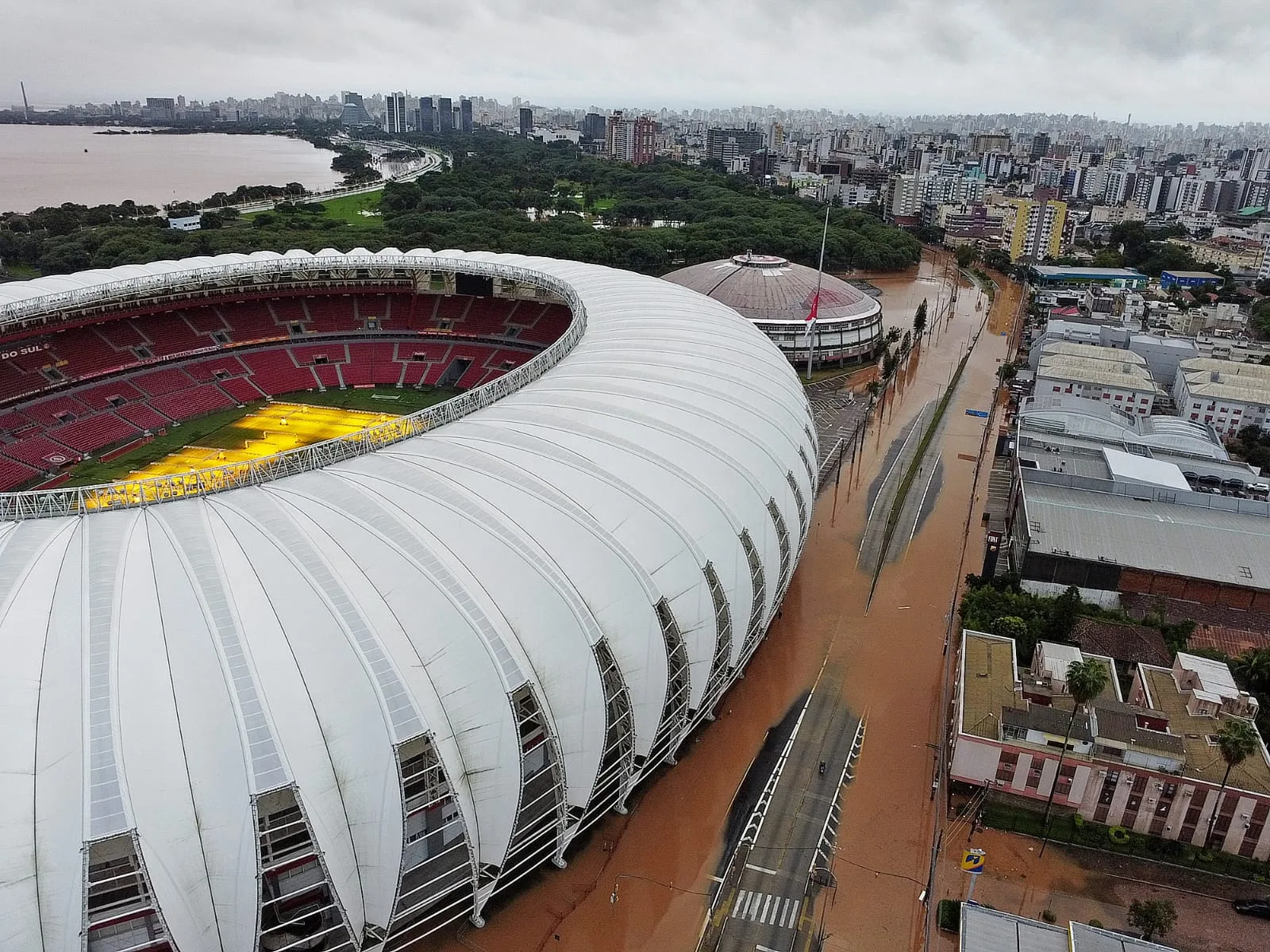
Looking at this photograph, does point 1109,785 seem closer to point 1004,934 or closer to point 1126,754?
point 1126,754

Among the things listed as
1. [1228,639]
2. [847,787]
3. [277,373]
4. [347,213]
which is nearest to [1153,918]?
[847,787]

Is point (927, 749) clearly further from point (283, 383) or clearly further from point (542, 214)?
point (542, 214)

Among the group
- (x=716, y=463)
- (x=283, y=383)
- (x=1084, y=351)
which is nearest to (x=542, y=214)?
A: (x=283, y=383)

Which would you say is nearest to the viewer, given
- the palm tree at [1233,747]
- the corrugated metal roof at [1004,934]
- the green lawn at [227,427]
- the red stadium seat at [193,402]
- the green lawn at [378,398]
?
the corrugated metal roof at [1004,934]

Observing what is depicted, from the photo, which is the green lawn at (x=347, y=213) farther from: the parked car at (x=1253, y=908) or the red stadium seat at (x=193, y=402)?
the parked car at (x=1253, y=908)

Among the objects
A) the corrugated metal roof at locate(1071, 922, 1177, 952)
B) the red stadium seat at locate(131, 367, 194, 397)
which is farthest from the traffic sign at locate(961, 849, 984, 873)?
the red stadium seat at locate(131, 367, 194, 397)

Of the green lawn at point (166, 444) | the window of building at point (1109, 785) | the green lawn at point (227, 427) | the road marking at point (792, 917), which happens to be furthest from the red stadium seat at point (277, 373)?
the window of building at point (1109, 785)
